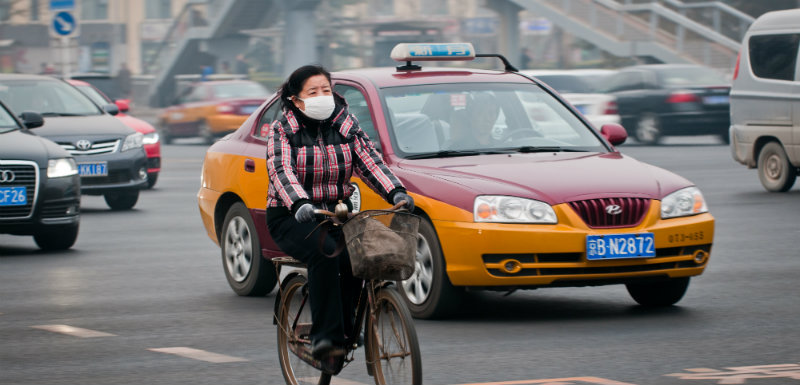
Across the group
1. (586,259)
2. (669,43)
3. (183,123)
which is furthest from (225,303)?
(669,43)

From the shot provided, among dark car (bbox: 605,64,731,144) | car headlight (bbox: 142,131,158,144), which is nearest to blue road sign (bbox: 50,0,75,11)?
car headlight (bbox: 142,131,158,144)

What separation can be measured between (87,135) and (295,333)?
11.5 m

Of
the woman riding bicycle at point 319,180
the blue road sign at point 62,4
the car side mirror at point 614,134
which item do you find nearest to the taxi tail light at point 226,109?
the blue road sign at point 62,4

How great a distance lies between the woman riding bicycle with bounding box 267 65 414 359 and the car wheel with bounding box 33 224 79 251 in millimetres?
7219

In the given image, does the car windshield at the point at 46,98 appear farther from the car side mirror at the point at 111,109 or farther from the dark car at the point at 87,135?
the car side mirror at the point at 111,109

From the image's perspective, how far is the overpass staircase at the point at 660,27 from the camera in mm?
41812

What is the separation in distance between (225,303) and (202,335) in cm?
139

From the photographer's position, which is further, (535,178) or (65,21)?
(65,21)

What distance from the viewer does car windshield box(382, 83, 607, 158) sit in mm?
9273

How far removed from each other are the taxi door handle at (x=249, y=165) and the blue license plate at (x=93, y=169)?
7.76 m

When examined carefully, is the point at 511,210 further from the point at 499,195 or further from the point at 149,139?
the point at 149,139

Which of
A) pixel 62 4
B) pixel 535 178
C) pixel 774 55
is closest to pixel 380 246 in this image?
pixel 535 178

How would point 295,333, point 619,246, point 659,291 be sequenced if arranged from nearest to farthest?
point 295,333 → point 619,246 → point 659,291

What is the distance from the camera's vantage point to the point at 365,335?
606 cm
